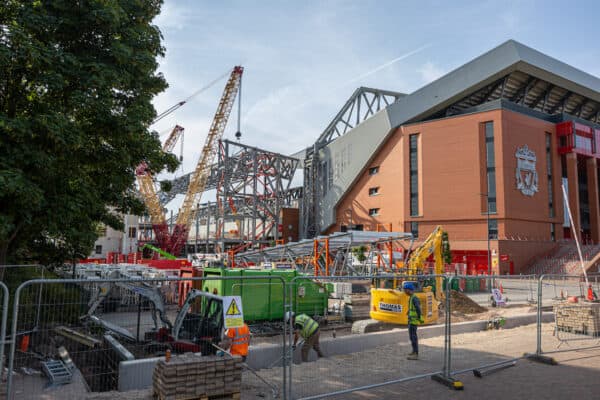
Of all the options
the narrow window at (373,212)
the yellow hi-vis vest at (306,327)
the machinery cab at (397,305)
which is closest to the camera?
the yellow hi-vis vest at (306,327)

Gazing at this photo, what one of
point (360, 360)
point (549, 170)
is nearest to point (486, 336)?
point (360, 360)

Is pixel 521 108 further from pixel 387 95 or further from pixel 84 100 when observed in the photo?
pixel 84 100

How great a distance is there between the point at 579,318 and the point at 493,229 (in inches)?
1344

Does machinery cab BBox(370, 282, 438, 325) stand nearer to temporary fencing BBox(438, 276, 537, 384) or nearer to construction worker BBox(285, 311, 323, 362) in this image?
temporary fencing BBox(438, 276, 537, 384)

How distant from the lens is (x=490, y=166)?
46.3m

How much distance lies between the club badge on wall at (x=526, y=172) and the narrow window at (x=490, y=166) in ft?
9.11

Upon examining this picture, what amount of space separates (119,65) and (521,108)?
49298 millimetres

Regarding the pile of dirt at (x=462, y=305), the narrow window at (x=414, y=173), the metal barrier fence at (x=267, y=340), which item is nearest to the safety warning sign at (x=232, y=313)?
the metal barrier fence at (x=267, y=340)

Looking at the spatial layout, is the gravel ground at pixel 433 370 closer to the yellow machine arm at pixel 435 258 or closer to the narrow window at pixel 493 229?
the yellow machine arm at pixel 435 258

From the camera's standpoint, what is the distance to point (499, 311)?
19.1m

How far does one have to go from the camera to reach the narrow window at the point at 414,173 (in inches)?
1954

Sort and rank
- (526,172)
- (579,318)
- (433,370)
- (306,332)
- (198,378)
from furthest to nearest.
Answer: (526,172), (579,318), (306,332), (433,370), (198,378)

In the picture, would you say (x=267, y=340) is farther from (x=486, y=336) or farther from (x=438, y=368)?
(x=486, y=336)

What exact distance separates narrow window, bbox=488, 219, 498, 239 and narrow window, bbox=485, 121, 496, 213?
3.79ft
